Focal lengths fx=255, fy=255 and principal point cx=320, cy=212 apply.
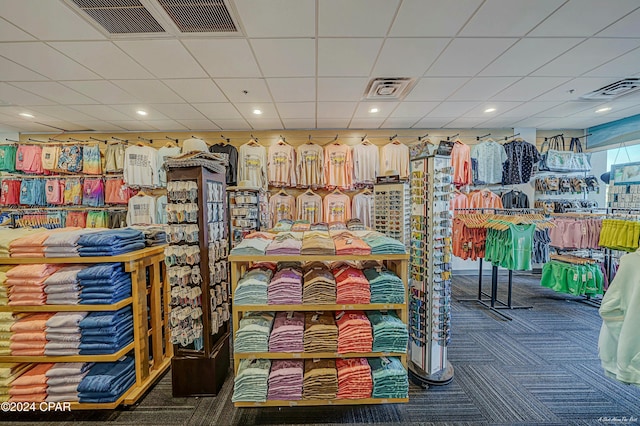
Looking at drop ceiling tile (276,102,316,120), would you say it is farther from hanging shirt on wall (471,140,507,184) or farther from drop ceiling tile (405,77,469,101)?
hanging shirt on wall (471,140,507,184)

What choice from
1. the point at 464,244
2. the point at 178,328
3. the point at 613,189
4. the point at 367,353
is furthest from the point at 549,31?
the point at 613,189

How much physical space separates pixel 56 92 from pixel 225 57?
9.35 feet

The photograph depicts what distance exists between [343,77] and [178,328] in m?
3.27

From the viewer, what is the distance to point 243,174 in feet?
17.2

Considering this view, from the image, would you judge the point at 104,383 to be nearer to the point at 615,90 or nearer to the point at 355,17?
the point at 355,17

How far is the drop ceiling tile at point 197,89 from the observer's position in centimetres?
333

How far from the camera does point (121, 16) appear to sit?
217cm

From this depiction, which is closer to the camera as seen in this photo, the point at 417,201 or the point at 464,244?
the point at 417,201

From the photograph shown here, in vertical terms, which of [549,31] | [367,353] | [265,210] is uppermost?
[549,31]

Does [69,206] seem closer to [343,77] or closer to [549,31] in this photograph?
[343,77]

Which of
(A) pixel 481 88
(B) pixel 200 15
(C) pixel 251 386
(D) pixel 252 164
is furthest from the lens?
(D) pixel 252 164

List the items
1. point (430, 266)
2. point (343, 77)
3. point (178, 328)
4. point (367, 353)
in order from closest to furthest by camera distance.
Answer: point (367, 353) → point (178, 328) → point (430, 266) → point (343, 77)

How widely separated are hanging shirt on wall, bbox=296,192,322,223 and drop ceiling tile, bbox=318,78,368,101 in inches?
81.4

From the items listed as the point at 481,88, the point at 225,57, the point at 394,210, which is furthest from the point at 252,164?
the point at 481,88
